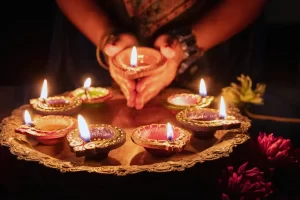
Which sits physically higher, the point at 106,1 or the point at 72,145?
the point at 106,1

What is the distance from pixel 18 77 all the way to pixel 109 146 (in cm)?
194

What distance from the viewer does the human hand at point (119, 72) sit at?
1.48 meters

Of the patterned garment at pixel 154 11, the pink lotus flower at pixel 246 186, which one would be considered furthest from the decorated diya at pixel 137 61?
the pink lotus flower at pixel 246 186

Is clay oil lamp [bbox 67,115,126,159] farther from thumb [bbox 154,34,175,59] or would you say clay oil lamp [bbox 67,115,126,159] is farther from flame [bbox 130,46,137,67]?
thumb [bbox 154,34,175,59]

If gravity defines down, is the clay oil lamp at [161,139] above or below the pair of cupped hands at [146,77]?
below

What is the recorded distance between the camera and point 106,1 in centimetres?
201

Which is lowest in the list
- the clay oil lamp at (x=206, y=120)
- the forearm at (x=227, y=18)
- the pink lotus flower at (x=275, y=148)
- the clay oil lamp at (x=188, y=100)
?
the pink lotus flower at (x=275, y=148)

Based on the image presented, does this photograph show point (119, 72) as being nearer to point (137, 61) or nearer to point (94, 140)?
point (137, 61)

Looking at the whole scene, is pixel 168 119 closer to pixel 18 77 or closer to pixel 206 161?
pixel 206 161

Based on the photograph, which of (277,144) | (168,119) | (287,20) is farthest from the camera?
(287,20)

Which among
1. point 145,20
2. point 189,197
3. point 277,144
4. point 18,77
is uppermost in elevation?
point 145,20

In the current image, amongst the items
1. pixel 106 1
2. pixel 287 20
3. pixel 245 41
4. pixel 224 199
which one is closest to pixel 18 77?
pixel 106 1

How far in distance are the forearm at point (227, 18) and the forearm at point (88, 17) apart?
0.36 meters

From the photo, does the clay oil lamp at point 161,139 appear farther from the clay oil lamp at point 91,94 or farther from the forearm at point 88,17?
the forearm at point 88,17
